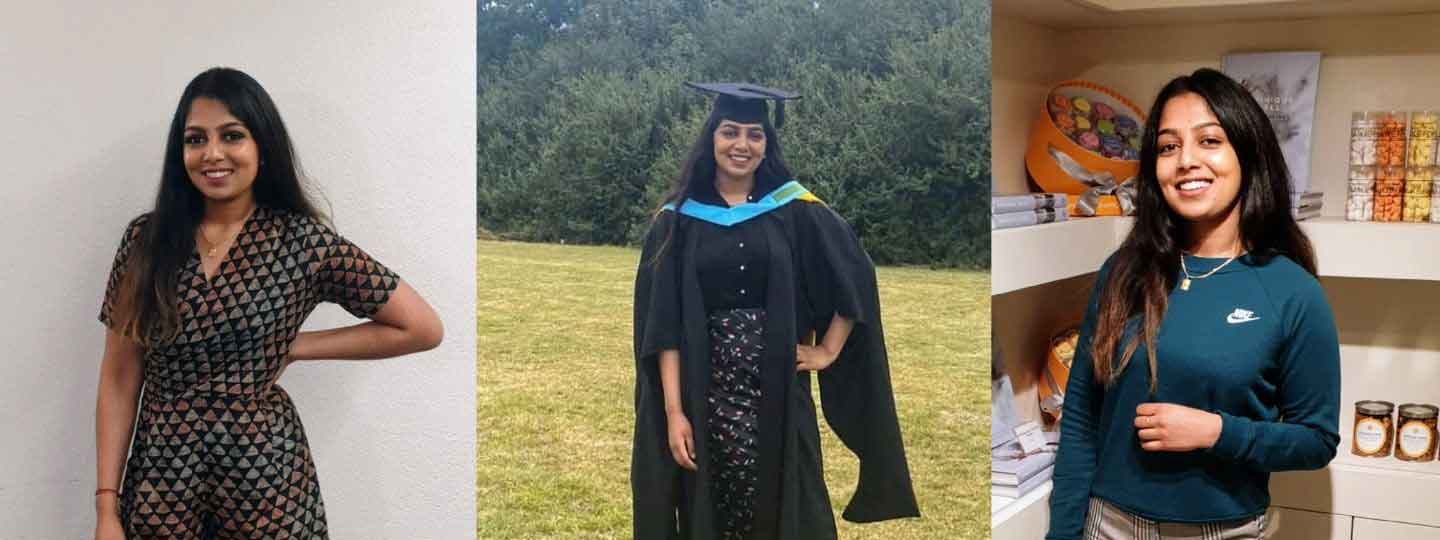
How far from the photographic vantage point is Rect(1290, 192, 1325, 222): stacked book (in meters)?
3.23

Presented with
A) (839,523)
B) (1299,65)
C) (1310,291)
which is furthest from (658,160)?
(1299,65)

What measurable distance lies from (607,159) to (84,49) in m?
0.87

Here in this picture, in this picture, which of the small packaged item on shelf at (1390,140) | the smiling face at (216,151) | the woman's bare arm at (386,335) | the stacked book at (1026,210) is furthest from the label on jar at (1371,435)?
the smiling face at (216,151)

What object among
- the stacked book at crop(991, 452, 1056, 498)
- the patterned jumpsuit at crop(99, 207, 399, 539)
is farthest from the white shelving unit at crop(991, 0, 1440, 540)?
the patterned jumpsuit at crop(99, 207, 399, 539)

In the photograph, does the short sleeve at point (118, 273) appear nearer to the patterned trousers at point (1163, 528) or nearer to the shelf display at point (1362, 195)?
the patterned trousers at point (1163, 528)

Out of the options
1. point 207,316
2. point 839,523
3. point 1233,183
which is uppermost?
point 1233,183

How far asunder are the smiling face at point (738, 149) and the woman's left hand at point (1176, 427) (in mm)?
813

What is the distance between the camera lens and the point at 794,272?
2.37 meters

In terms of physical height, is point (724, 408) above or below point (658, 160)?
below

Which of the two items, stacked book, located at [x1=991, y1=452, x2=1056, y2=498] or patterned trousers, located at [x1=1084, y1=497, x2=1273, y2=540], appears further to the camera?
stacked book, located at [x1=991, y1=452, x2=1056, y2=498]

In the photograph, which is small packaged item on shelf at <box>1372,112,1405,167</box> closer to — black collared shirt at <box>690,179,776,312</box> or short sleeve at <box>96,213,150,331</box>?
black collared shirt at <box>690,179,776,312</box>

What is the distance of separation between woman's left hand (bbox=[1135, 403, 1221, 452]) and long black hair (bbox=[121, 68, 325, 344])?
1505 mm

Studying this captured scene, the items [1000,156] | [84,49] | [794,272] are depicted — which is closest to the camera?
[84,49]

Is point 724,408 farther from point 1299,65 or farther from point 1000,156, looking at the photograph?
point 1299,65
